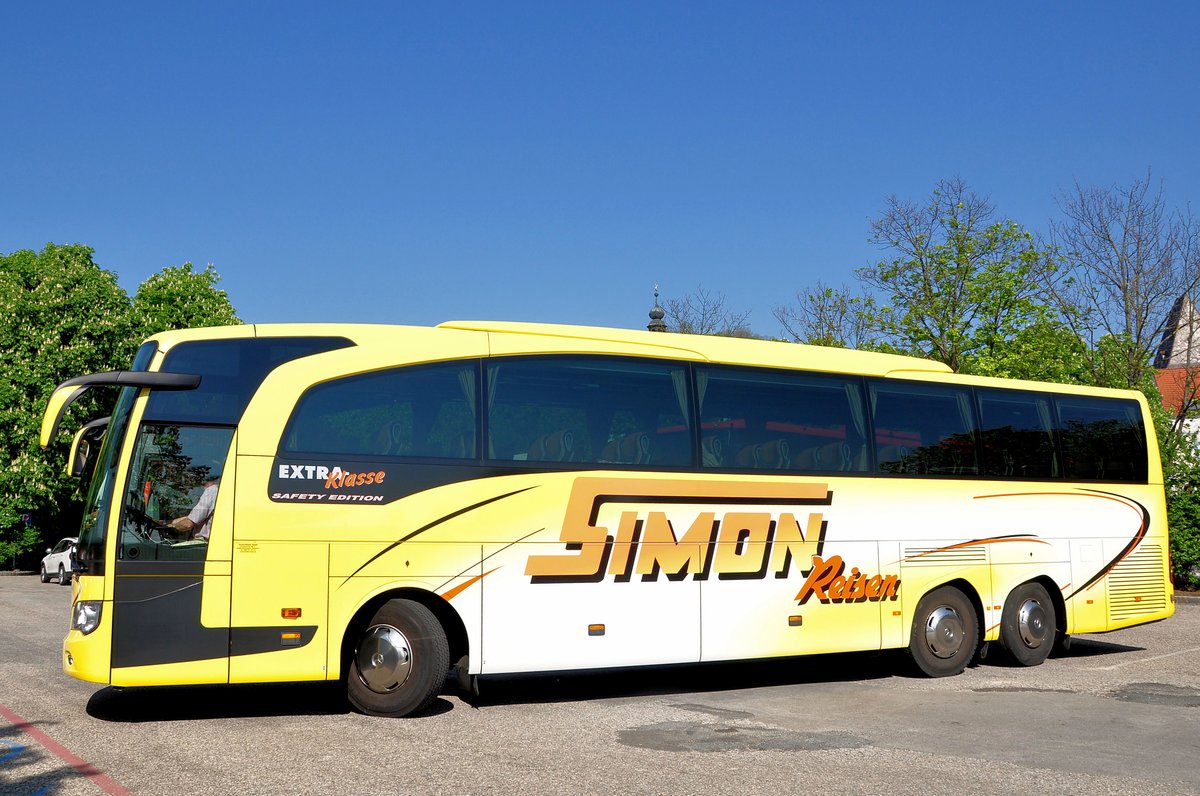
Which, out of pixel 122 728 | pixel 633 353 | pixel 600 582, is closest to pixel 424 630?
pixel 600 582

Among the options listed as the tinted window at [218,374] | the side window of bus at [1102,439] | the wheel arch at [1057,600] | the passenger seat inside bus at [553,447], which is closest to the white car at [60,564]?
the tinted window at [218,374]

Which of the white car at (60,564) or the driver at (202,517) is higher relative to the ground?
the driver at (202,517)

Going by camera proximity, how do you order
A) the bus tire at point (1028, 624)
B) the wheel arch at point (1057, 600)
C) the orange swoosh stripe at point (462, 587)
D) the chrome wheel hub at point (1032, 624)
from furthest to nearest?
the wheel arch at point (1057, 600) < the chrome wheel hub at point (1032, 624) < the bus tire at point (1028, 624) < the orange swoosh stripe at point (462, 587)

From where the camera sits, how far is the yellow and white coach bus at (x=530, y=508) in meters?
9.48

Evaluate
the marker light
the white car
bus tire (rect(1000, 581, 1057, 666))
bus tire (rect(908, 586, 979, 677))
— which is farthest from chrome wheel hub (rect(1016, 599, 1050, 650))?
the white car

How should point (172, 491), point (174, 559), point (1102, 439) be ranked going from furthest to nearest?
point (1102, 439) < point (172, 491) < point (174, 559)

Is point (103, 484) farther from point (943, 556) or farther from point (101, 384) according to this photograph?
point (943, 556)

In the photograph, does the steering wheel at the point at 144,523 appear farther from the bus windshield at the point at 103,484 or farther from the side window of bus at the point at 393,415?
the side window of bus at the point at 393,415

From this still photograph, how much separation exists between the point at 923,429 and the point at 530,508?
522cm

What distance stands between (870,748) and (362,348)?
17.6 ft

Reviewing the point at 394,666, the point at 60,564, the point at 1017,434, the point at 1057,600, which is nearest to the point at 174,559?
the point at 394,666

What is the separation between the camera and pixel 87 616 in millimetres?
9234

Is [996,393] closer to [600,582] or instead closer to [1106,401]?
[1106,401]

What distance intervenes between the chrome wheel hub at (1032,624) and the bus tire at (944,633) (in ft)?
2.51
